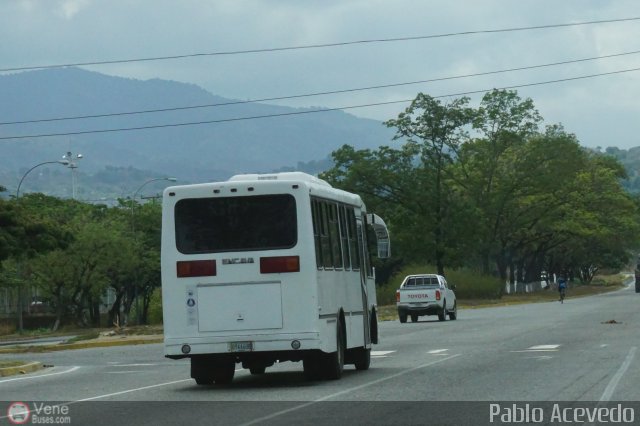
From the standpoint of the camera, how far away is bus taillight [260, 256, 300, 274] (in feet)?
65.6

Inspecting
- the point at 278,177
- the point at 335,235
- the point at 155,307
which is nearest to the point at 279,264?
the point at 278,177

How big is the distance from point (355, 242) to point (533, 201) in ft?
240

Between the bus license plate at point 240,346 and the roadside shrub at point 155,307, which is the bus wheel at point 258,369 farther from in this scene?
the roadside shrub at point 155,307

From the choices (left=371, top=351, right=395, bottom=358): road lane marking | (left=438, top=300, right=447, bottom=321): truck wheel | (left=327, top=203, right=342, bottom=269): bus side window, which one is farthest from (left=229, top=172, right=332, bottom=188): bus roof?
(left=438, top=300, right=447, bottom=321): truck wheel

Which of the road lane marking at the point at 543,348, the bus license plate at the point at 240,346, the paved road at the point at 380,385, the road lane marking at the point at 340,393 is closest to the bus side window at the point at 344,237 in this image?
the paved road at the point at 380,385

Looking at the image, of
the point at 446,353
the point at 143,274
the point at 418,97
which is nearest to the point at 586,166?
the point at 418,97

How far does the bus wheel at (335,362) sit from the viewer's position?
68.0 ft

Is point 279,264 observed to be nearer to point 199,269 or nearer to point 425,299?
point 199,269

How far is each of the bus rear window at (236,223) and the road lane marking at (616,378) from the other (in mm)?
5078

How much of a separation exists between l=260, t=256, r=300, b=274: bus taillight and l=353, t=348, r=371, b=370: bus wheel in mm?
4121

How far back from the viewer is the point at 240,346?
65.1 feet

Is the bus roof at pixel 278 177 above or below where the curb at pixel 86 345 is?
above

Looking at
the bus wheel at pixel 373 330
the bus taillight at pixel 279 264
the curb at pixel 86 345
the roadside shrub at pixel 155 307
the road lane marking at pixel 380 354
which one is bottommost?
the road lane marking at pixel 380 354

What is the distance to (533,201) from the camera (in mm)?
95188
